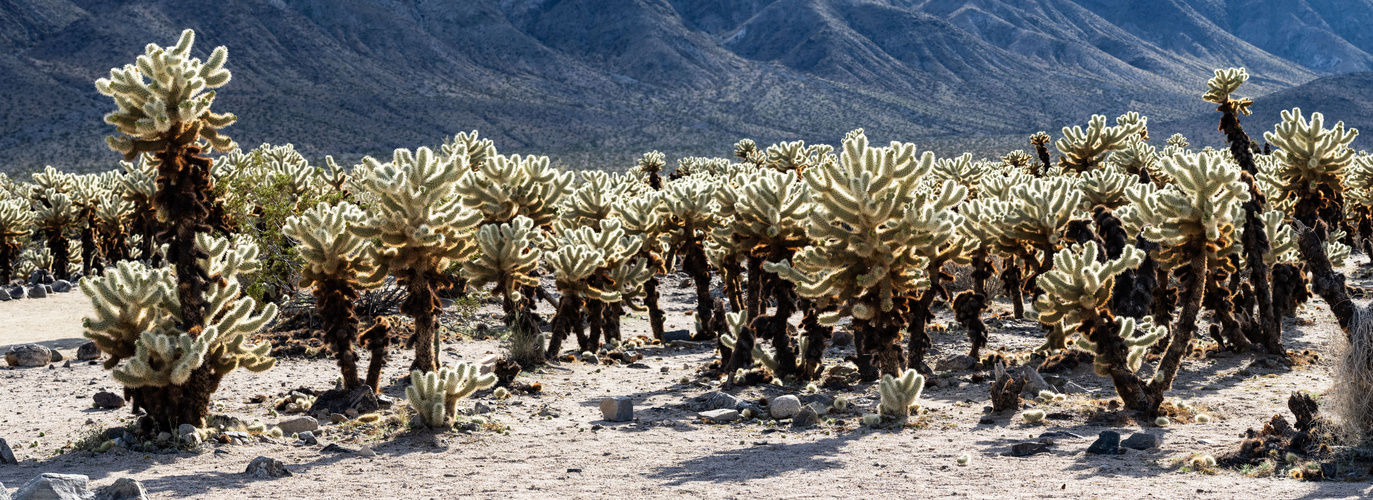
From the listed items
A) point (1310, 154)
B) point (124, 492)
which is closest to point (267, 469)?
point (124, 492)

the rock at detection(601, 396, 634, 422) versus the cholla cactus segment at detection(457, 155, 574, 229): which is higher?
the cholla cactus segment at detection(457, 155, 574, 229)

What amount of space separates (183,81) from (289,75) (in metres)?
68.4

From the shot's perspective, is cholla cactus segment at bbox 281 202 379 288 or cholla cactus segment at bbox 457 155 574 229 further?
cholla cactus segment at bbox 457 155 574 229

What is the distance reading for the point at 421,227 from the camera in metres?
9.08

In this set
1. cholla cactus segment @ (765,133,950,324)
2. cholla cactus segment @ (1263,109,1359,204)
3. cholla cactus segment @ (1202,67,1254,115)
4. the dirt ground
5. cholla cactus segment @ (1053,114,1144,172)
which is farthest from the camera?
cholla cactus segment @ (1053,114,1144,172)

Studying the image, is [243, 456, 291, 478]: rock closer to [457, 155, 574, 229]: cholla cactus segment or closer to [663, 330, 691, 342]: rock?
[457, 155, 574, 229]: cholla cactus segment

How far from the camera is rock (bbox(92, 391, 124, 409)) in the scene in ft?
31.6

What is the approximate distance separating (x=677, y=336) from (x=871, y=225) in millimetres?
6059

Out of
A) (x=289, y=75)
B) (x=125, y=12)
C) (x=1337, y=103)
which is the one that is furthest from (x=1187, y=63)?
(x=125, y=12)

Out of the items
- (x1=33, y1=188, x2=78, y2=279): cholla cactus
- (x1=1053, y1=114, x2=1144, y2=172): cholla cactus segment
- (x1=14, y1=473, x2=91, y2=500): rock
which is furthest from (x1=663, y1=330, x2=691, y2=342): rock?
(x1=33, y1=188, x2=78, y2=279): cholla cactus

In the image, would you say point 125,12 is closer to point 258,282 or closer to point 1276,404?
point 258,282

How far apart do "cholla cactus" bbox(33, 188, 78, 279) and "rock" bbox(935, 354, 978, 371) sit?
1719cm

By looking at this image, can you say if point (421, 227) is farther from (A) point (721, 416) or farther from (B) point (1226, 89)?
(B) point (1226, 89)

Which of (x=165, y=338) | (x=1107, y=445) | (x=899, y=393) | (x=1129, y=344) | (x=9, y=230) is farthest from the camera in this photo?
(x=9, y=230)
